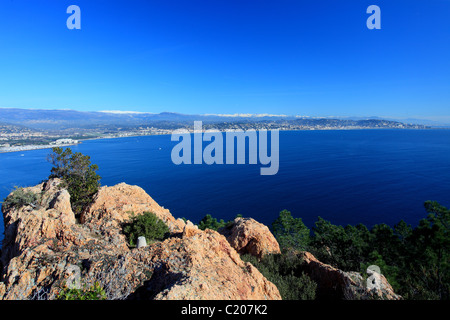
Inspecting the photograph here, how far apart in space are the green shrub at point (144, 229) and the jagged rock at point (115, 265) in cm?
45

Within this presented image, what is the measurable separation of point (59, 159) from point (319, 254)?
2378 centimetres

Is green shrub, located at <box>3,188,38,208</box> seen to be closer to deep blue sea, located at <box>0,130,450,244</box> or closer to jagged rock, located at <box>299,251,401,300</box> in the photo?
jagged rock, located at <box>299,251,401,300</box>

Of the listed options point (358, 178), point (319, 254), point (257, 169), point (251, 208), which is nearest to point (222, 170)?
point (257, 169)

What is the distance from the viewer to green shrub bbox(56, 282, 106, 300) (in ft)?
22.7

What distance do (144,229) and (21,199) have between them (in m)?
8.78

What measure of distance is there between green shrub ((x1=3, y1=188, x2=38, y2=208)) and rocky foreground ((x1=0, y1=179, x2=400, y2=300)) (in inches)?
15.1

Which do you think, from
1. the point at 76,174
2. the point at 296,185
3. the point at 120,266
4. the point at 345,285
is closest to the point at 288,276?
the point at 345,285

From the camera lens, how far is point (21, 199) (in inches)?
563

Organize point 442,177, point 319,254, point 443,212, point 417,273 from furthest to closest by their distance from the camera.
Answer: point 442,177 < point 319,254 < point 443,212 < point 417,273

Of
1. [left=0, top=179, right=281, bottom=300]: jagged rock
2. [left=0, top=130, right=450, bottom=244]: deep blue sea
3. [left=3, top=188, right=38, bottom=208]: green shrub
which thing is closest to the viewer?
[left=0, top=179, right=281, bottom=300]: jagged rock

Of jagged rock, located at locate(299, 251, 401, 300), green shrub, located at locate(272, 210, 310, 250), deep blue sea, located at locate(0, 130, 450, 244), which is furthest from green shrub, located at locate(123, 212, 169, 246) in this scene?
deep blue sea, located at locate(0, 130, 450, 244)

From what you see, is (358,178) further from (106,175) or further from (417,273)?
(106,175)

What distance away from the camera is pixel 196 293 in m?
6.64

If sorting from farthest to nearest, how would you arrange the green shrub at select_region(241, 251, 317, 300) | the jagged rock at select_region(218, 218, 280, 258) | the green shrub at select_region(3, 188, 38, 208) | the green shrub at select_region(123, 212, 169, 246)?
1. the jagged rock at select_region(218, 218, 280, 258)
2. the green shrub at select_region(3, 188, 38, 208)
3. the green shrub at select_region(123, 212, 169, 246)
4. the green shrub at select_region(241, 251, 317, 300)
